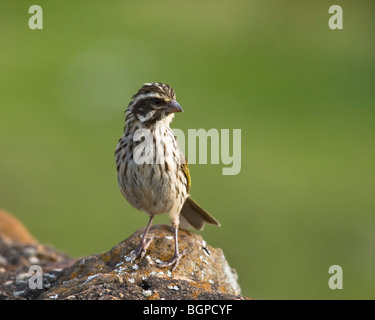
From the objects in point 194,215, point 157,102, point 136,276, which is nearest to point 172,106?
point 157,102

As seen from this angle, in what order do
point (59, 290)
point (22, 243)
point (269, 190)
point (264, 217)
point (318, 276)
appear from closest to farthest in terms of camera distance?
1. point (59, 290)
2. point (22, 243)
3. point (318, 276)
4. point (264, 217)
5. point (269, 190)

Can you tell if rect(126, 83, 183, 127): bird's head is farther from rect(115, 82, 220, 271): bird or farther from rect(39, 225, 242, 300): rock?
rect(39, 225, 242, 300): rock

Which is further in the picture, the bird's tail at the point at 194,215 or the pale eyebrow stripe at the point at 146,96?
the bird's tail at the point at 194,215

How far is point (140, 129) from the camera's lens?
7246 millimetres

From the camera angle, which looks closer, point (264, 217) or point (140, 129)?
point (140, 129)

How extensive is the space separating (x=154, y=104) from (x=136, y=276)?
185cm

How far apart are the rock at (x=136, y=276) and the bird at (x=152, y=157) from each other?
183 millimetres

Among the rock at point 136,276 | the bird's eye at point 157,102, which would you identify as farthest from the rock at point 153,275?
the bird's eye at point 157,102

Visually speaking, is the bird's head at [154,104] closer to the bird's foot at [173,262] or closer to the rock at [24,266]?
the bird's foot at [173,262]

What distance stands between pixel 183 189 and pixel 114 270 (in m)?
1.20

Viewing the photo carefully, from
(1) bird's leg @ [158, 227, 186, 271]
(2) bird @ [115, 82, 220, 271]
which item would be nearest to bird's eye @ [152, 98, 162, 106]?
(2) bird @ [115, 82, 220, 271]

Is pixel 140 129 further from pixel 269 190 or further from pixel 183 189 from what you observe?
pixel 269 190

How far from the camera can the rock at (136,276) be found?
5.68 m
